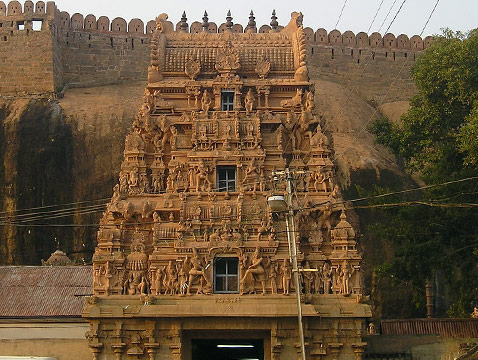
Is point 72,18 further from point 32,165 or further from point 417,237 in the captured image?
point 417,237

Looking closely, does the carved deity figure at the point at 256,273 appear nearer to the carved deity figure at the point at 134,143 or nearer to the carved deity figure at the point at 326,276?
the carved deity figure at the point at 326,276

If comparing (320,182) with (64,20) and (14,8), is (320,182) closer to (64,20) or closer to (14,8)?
(14,8)

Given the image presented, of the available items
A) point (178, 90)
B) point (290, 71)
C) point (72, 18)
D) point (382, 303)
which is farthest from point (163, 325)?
point (72, 18)

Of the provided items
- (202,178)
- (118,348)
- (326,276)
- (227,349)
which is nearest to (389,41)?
(227,349)

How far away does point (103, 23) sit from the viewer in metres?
57.7


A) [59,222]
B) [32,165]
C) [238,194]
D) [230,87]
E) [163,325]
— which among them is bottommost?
[163,325]

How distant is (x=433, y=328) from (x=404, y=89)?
33981 mm

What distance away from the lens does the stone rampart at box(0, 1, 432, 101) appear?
53.6m

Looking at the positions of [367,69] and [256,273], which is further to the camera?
[367,69]

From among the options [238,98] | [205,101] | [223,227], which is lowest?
[223,227]

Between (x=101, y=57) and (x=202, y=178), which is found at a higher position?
(x=101, y=57)

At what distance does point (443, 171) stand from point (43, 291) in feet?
52.4

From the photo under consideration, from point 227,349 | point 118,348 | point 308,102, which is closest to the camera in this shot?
point 118,348

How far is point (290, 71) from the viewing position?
2688 cm
